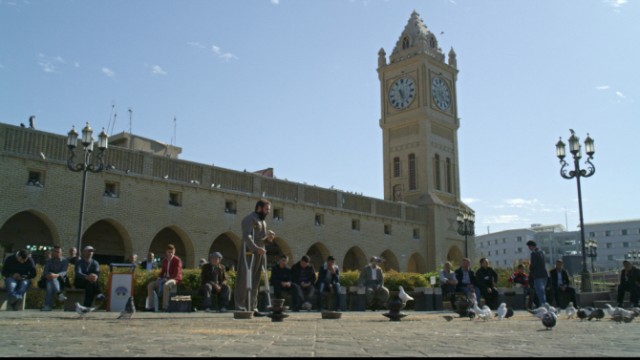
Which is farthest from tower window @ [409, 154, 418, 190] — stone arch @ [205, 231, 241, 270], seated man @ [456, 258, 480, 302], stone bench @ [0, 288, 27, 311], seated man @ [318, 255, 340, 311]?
stone bench @ [0, 288, 27, 311]

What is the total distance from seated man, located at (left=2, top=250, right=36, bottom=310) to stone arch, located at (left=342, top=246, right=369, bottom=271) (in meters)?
26.1

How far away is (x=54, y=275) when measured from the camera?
1328cm

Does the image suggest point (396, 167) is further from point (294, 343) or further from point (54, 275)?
point (294, 343)

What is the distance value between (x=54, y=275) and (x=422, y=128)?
3762 centimetres

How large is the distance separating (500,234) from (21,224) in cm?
9965

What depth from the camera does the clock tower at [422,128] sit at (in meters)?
46.7

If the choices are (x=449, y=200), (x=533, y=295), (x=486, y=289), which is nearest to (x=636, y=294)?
(x=533, y=295)

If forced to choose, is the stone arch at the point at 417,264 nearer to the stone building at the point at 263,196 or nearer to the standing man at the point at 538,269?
the stone building at the point at 263,196

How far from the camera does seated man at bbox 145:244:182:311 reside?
13.3 metres

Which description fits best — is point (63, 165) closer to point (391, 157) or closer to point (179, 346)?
point (179, 346)

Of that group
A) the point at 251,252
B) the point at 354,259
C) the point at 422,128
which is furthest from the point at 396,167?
the point at 251,252

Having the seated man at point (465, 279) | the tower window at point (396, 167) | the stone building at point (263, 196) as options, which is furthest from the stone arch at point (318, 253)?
the seated man at point (465, 279)

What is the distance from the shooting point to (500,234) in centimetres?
11325

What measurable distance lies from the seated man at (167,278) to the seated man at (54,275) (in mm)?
1861
